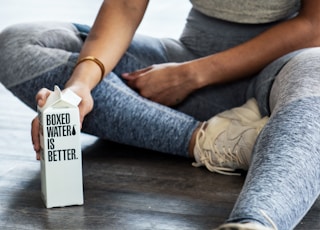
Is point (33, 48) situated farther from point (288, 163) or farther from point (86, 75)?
point (288, 163)

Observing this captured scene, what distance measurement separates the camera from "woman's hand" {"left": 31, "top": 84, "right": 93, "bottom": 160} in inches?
52.4

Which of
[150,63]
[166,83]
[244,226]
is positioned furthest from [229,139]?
[244,226]

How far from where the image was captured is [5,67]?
167 cm

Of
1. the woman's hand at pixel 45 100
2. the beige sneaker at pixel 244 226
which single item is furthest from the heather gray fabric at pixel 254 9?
the beige sneaker at pixel 244 226

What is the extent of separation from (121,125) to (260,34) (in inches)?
14.5

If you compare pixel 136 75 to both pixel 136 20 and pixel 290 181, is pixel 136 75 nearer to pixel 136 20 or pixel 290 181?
pixel 136 20

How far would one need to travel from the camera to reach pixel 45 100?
1.32 metres

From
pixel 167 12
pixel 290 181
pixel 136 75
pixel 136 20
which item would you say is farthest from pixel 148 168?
pixel 167 12

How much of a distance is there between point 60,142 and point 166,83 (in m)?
0.43

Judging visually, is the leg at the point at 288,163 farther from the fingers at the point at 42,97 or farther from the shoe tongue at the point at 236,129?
the fingers at the point at 42,97

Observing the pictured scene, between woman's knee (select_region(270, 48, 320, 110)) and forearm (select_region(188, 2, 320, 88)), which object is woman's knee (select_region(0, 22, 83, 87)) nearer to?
forearm (select_region(188, 2, 320, 88))

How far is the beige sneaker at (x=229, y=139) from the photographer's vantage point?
61.5 inches

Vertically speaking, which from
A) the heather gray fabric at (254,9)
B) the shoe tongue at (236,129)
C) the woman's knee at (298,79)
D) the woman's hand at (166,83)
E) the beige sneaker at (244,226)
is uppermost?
the heather gray fabric at (254,9)

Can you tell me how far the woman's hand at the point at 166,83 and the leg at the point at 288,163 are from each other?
0.35 meters
